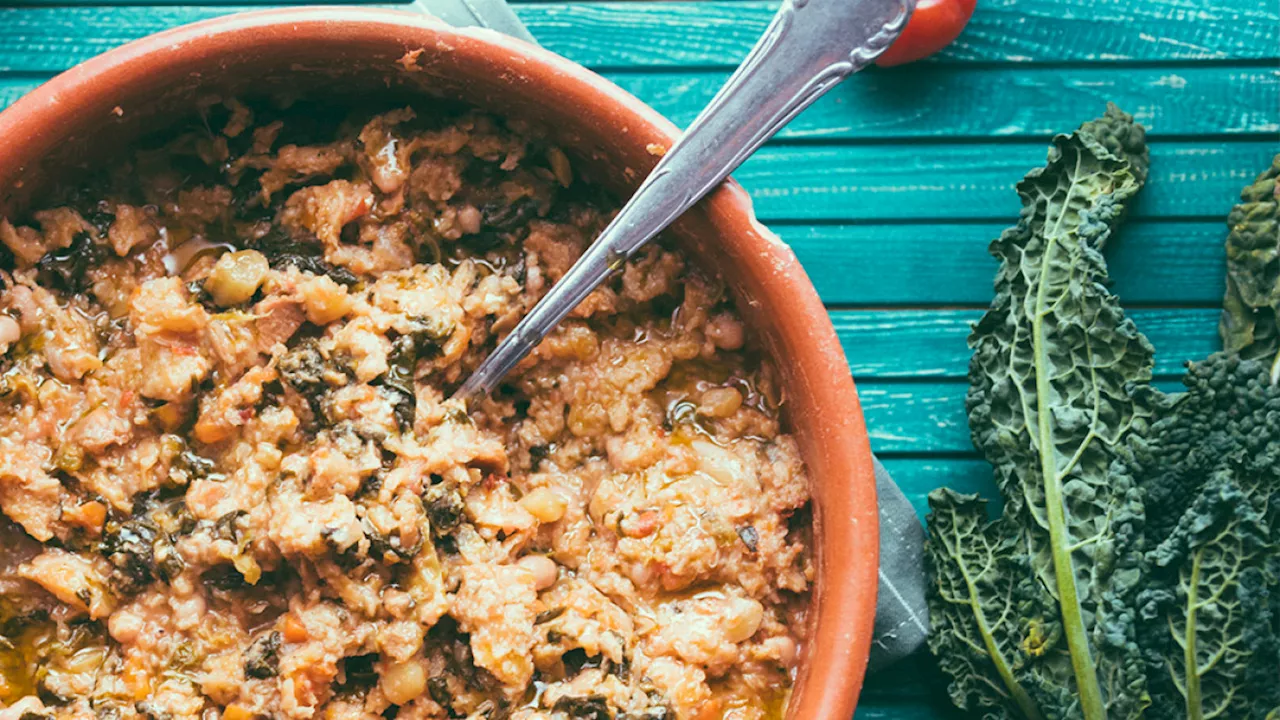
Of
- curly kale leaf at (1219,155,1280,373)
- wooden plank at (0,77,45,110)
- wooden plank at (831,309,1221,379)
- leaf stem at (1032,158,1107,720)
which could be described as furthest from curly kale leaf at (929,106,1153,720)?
wooden plank at (0,77,45,110)

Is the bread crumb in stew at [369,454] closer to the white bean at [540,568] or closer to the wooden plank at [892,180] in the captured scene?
the white bean at [540,568]

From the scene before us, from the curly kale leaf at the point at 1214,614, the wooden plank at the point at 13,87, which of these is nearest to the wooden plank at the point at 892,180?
the curly kale leaf at the point at 1214,614

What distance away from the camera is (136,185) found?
8.11 ft

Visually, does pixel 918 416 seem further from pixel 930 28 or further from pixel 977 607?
pixel 930 28

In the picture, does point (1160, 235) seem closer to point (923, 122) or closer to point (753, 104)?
point (923, 122)

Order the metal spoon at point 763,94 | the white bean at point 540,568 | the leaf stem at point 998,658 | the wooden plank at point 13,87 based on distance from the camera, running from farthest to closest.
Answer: the wooden plank at point 13,87
the leaf stem at point 998,658
the white bean at point 540,568
the metal spoon at point 763,94

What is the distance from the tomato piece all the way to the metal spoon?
1.96ft

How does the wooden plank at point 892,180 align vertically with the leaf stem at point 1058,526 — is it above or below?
above

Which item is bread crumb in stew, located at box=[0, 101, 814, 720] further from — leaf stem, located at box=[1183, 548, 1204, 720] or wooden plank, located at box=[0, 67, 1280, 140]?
leaf stem, located at box=[1183, 548, 1204, 720]

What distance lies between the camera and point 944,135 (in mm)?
2965

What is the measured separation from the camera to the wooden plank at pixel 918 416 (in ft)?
9.59

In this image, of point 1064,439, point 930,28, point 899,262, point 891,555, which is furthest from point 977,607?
point 930,28

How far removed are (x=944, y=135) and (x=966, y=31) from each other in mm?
293

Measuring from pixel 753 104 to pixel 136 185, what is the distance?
1.42 m
